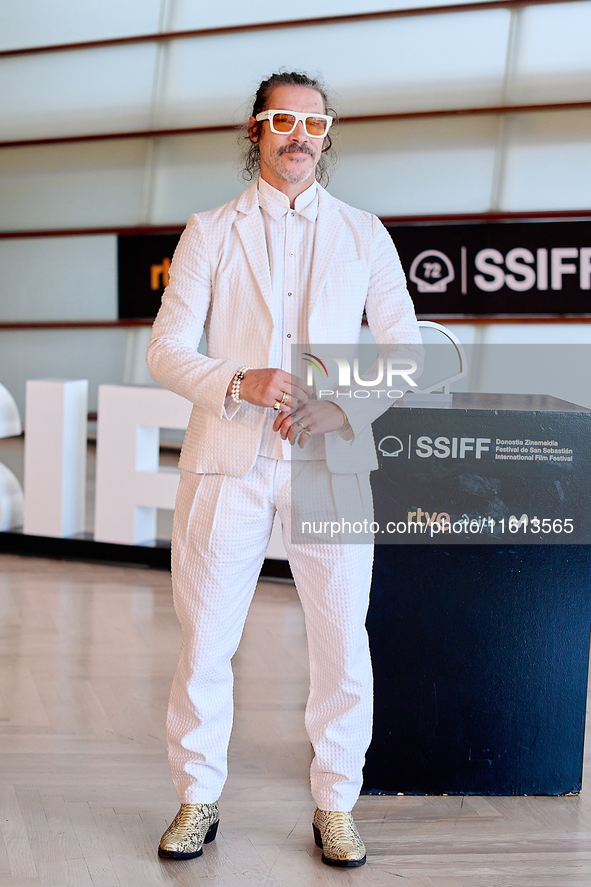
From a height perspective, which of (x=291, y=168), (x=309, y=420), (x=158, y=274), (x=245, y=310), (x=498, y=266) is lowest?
(x=309, y=420)

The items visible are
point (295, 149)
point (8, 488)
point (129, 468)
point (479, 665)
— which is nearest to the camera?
point (295, 149)

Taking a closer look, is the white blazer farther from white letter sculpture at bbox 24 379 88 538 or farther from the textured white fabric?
white letter sculpture at bbox 24 379 88 538

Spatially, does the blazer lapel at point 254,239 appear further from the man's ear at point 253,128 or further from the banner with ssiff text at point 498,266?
the banner with ssiff text at point 498,266

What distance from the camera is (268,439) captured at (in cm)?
192

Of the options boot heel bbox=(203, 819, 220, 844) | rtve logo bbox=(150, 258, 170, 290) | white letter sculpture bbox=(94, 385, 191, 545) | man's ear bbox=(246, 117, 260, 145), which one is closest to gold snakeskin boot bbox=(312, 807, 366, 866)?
boot heel bbox=(203, 819, 220, 844)

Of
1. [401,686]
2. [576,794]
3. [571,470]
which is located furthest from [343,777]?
[571,470]

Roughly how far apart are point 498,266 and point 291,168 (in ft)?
16.8

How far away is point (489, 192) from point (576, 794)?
5291 millimetres

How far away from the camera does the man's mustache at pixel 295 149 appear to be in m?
1.88

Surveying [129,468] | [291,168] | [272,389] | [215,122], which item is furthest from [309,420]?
[215,122]

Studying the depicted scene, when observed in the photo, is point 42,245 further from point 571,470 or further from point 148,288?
point 571,470

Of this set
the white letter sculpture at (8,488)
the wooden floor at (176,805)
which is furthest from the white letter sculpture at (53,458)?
the wooden floor at (176,805)

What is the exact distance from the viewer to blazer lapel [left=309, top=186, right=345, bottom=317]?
1919mm

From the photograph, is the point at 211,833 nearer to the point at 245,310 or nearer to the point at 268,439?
the point at 268,439
